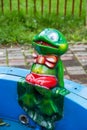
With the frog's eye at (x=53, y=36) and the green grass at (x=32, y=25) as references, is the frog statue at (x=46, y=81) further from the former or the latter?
the green grass at (x=32, y=25)

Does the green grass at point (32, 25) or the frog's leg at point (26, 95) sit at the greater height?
the frog's leg at point (26, 95)

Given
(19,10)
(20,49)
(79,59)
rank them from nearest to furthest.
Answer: (79,59)
(20,49)
(19,10)

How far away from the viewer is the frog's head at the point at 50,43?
6.00 ft

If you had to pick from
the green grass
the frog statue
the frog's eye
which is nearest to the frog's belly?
the frog statue

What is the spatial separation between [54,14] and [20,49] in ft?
4.20

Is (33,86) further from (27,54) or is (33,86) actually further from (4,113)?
(27,54)

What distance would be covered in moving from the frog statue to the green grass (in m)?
2.90

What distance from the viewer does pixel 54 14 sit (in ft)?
18.8

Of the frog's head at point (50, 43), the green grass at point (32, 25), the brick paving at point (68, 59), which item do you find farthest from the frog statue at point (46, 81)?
the green grass at point (32, 25)

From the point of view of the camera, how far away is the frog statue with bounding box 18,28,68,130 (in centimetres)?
185

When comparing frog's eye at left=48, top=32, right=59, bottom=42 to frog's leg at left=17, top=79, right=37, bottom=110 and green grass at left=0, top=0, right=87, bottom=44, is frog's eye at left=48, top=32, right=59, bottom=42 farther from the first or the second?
green grass at left=0, top=0, right=87, bottom=44

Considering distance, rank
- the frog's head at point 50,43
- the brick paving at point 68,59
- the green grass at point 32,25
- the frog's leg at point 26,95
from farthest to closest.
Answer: the green grass at point 32,25 → the brick paving at point 68,59 → the frog's leg at point 26,95 → the frog's head at point 50,43

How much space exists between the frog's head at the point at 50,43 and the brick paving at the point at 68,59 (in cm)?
184

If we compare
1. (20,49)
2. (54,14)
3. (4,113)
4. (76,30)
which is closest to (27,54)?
(20,49)
